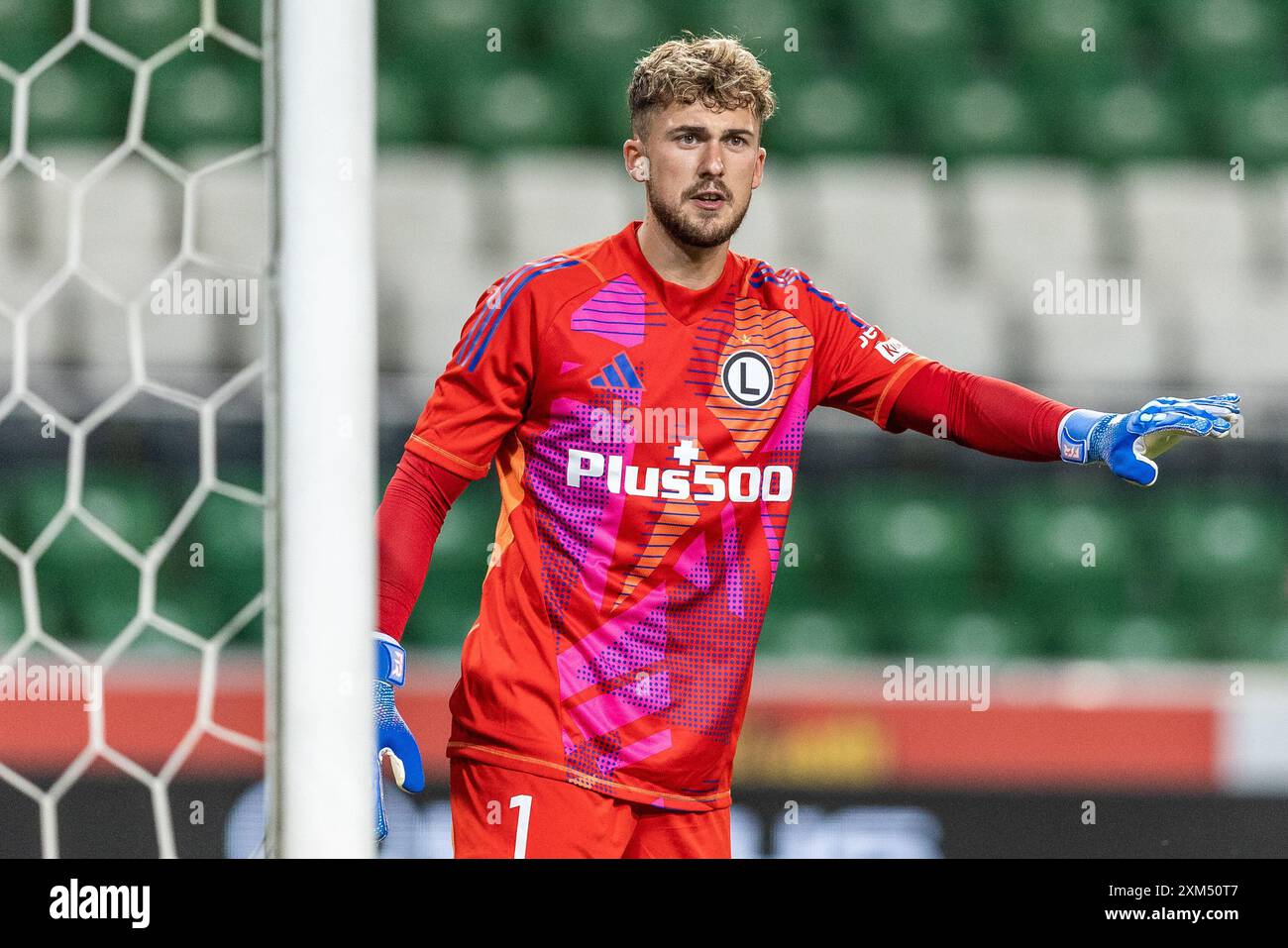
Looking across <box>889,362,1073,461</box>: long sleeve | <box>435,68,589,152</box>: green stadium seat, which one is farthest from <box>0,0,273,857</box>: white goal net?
<box>889,362,1073,461</box>: long sleeve

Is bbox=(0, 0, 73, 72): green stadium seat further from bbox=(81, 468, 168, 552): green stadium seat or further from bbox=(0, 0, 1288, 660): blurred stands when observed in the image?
bbox=(81, 468, 168, 552): green stadium seat

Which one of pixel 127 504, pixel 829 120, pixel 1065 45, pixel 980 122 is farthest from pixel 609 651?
pixel 1065 45

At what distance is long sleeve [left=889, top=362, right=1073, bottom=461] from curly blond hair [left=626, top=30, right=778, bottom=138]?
1.29 ft

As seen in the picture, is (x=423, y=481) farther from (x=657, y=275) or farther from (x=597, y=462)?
(x=657, y=275)

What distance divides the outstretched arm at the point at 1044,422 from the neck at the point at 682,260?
0.30 metres

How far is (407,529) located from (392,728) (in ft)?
0.79

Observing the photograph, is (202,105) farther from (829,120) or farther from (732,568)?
(732,568)

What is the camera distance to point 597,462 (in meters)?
2.08

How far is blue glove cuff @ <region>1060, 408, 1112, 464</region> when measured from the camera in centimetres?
202

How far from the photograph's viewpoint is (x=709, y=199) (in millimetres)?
2088

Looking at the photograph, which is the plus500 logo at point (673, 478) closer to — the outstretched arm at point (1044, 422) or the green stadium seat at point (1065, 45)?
the outstretched arm at point (1044, 422)

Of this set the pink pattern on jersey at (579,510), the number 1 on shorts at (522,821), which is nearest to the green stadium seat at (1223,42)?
the pink pattern on jersey at (579,510)
